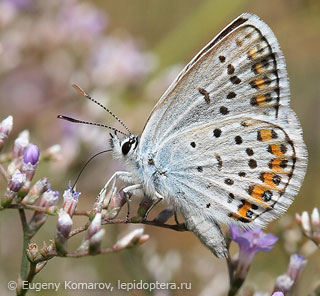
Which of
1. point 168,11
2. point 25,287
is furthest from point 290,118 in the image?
point 168,11

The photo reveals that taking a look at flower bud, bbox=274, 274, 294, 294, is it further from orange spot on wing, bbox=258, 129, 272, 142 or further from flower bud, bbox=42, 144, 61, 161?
flower bud, bbox=42, 144, 61, 161

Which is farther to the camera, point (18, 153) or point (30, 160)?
point (18, 153)

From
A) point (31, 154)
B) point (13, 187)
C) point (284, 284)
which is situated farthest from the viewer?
point (284, 284)

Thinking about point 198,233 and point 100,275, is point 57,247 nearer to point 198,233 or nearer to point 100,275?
point 198,233

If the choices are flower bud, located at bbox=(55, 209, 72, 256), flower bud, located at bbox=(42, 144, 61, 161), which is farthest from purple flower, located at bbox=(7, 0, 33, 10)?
flower bud, located at bbox=(55, 209, 72, 256)

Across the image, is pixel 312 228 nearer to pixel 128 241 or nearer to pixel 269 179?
pixel 269 179

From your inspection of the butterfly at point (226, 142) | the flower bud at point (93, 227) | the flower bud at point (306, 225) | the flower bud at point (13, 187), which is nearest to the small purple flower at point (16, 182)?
the flower bud at point (13, 187)

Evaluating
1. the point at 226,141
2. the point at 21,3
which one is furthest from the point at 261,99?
the point at 21,3
